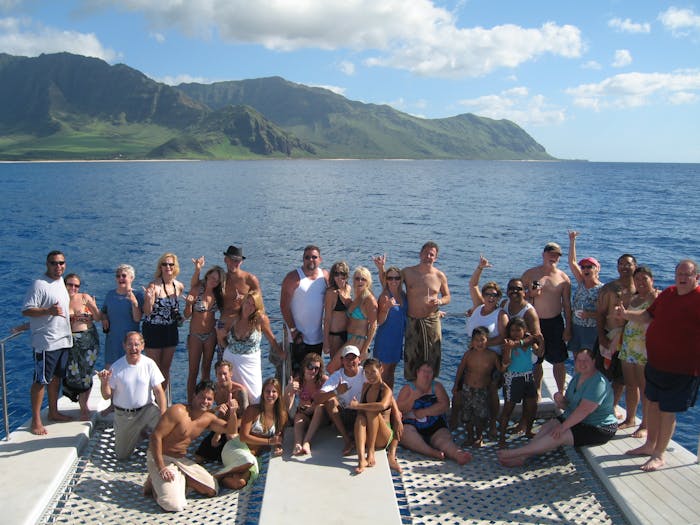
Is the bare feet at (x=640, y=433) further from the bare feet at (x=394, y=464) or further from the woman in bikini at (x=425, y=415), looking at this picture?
the bare feet at (x=394, y=464)

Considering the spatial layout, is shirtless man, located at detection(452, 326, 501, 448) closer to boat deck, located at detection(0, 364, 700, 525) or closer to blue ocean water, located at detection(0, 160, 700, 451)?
boat deck, located at detection(0, 364, 700, 525)

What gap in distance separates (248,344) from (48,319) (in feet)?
8.26

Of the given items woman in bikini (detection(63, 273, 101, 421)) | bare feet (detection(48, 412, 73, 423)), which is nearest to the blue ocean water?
bare feet (detection(48, 412, 73, 423))

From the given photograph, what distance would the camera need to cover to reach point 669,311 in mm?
6305

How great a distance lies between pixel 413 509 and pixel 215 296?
12.6 ft

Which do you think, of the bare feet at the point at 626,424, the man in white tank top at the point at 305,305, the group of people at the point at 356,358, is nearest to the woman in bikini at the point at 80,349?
the group of people at the point at 356,358

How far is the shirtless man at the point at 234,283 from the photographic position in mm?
7871

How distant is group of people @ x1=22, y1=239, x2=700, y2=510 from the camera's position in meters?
6.45

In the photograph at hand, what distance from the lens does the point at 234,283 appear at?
797cm

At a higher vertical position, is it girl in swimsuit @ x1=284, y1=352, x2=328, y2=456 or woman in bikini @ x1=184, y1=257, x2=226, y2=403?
woman in bikini @ x1=184, y1=257, x2=226, y2=403

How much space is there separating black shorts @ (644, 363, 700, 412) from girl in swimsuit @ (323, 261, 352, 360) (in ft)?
12.7

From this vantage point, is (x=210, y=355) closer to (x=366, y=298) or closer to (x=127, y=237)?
(x=366, y=298)

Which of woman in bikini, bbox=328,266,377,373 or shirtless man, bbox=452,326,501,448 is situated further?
woman in bikini, bbox=328,266,377,373

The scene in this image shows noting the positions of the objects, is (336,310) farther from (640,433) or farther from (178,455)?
(640,433)
